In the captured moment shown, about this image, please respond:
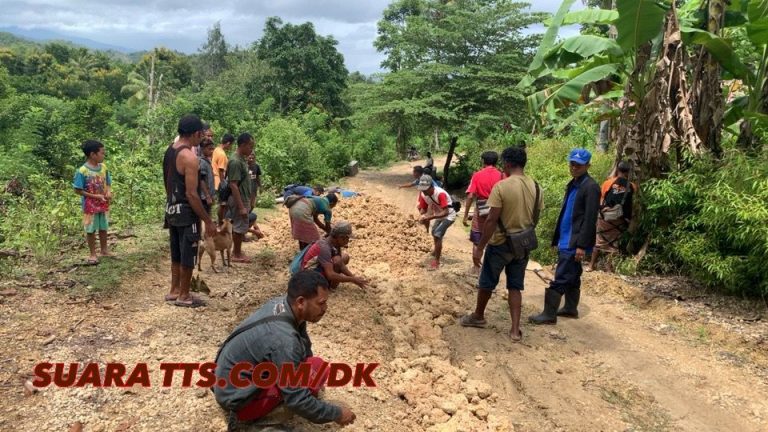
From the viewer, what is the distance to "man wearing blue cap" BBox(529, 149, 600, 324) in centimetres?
479

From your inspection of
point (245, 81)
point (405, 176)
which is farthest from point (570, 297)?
point (245, 81)

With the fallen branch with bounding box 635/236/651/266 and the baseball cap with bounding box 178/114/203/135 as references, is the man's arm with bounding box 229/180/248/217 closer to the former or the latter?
the baseball cap with bounding box 178/114/203/135

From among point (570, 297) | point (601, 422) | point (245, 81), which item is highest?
point (245, 81)

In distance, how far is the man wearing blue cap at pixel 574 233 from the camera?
4.79 m

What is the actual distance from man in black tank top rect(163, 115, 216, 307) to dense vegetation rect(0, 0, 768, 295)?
2.00 meters

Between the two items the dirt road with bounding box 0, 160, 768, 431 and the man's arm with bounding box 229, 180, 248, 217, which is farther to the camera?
the man's arm with bounding box 229, 180, 248, 217

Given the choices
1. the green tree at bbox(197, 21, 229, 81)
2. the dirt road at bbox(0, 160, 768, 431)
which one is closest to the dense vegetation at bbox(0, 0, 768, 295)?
the dirt road at bbox(0, 160, 768, 431)

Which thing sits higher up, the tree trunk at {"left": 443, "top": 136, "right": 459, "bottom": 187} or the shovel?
the tree trunk at {"left": 443, "top": 136, "right": 459, "bottom": 187}

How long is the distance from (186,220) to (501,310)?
11.4 feet

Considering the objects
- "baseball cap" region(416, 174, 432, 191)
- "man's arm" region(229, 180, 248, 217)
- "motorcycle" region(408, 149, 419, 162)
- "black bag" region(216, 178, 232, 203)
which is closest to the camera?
"man's arm" region(229, 180, 248, 217)

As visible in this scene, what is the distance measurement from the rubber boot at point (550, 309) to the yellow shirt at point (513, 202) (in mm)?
1105

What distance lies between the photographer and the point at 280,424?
2820 millimetres

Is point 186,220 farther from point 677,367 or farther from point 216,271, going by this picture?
point 677,367

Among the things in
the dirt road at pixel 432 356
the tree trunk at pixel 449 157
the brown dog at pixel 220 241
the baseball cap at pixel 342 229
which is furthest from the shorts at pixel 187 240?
the tree trunk at pixel 449 157
